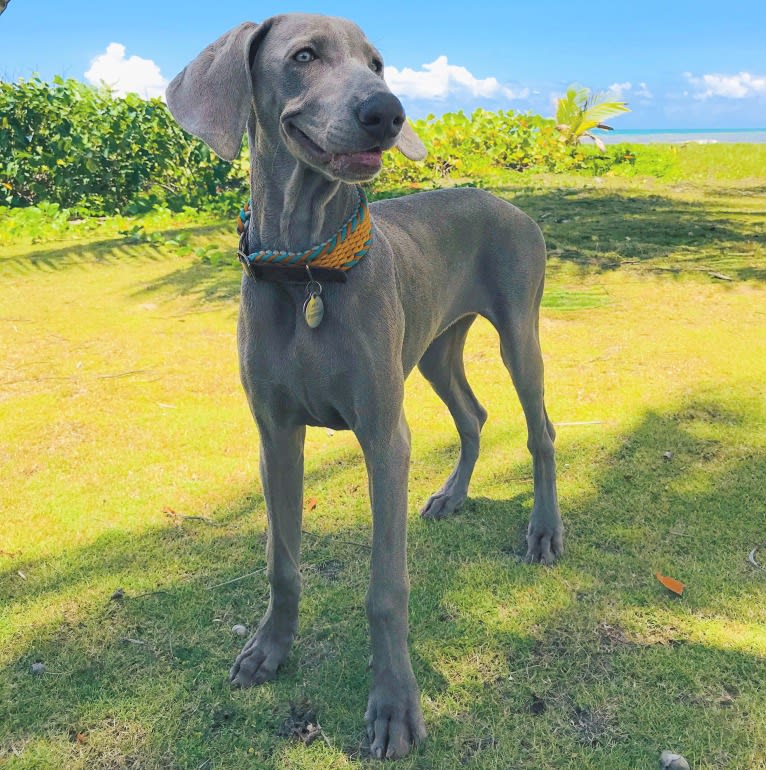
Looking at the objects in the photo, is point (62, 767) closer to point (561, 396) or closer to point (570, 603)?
point (570, 603)

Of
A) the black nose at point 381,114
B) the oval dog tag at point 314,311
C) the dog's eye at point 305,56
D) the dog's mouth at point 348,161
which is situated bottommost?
the oval dog tag at point 314,311

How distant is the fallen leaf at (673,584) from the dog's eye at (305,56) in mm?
2584

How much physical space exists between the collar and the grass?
1516mm

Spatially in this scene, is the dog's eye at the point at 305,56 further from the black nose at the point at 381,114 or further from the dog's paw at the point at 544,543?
the dog's paw at the point at 544,543

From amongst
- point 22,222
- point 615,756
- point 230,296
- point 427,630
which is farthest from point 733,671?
point 22,222

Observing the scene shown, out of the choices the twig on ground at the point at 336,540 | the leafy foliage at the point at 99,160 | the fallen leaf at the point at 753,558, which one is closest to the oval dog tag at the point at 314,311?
the twig on ground at the point at 336,540

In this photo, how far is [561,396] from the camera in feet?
18.4

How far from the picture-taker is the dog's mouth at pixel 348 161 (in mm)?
2250

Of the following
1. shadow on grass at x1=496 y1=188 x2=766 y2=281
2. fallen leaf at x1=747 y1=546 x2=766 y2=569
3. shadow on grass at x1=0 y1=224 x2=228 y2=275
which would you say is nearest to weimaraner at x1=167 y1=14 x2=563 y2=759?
fallen leaf at x1=747 y1=546 x2=766 y2=569

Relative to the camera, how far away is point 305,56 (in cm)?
239

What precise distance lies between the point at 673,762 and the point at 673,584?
40.8 inches

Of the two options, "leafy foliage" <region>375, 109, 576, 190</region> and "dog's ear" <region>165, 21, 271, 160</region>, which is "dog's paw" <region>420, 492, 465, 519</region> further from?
"leafy foliage" <region>375, 109, 576, 190</region>

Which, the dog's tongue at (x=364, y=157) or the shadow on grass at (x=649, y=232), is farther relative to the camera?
the shadow on grass at (x=649, y=232)

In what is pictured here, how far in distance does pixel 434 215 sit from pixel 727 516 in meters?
2.14
